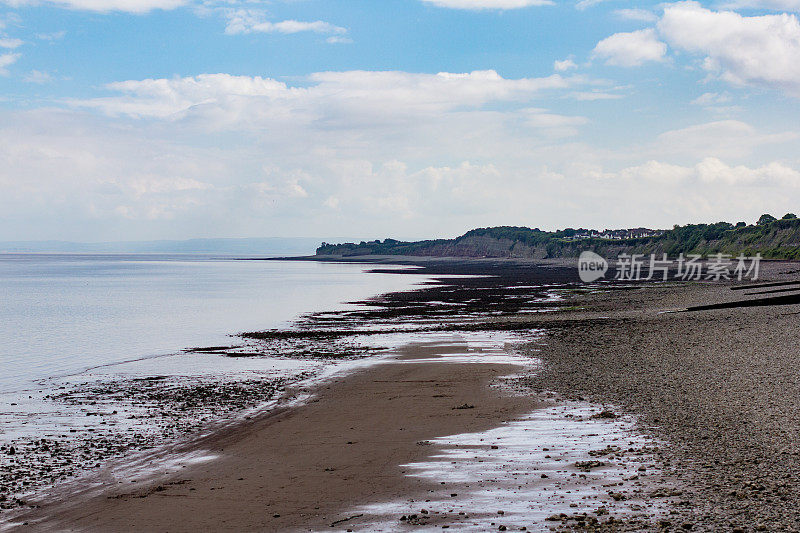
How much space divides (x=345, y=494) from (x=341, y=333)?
28360 mm

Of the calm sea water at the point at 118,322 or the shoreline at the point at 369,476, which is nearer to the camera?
the shoreline at the point at 369,476

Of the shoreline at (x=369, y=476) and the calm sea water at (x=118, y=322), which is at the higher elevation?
the shoreline at (x=369, y=476)

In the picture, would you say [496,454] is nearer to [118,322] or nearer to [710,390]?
[710,390]

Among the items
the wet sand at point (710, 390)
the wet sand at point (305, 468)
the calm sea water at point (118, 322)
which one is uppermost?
the wet sand at point (710, 390)

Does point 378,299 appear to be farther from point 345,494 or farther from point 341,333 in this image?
point 345,494

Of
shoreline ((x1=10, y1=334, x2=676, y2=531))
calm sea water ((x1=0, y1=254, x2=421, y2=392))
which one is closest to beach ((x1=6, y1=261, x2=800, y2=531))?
shoreline ((x1=10, y1=334, x2=676, y2=531))

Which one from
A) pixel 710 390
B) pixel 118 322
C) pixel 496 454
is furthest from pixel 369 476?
pixel 118 322

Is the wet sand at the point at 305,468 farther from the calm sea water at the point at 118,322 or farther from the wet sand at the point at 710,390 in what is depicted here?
the calm sea water at the point at 118,322

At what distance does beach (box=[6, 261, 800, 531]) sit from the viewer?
9808 millimetres

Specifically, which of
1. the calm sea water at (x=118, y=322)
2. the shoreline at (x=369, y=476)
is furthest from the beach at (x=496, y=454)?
the calm sea water at (x=118, y=322)

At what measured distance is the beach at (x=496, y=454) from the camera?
9.81 metres

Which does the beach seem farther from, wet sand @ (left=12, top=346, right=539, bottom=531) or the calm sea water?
the calm sea water

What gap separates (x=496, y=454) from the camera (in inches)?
517

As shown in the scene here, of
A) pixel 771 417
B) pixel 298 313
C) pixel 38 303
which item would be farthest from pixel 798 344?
pixel 38 303
